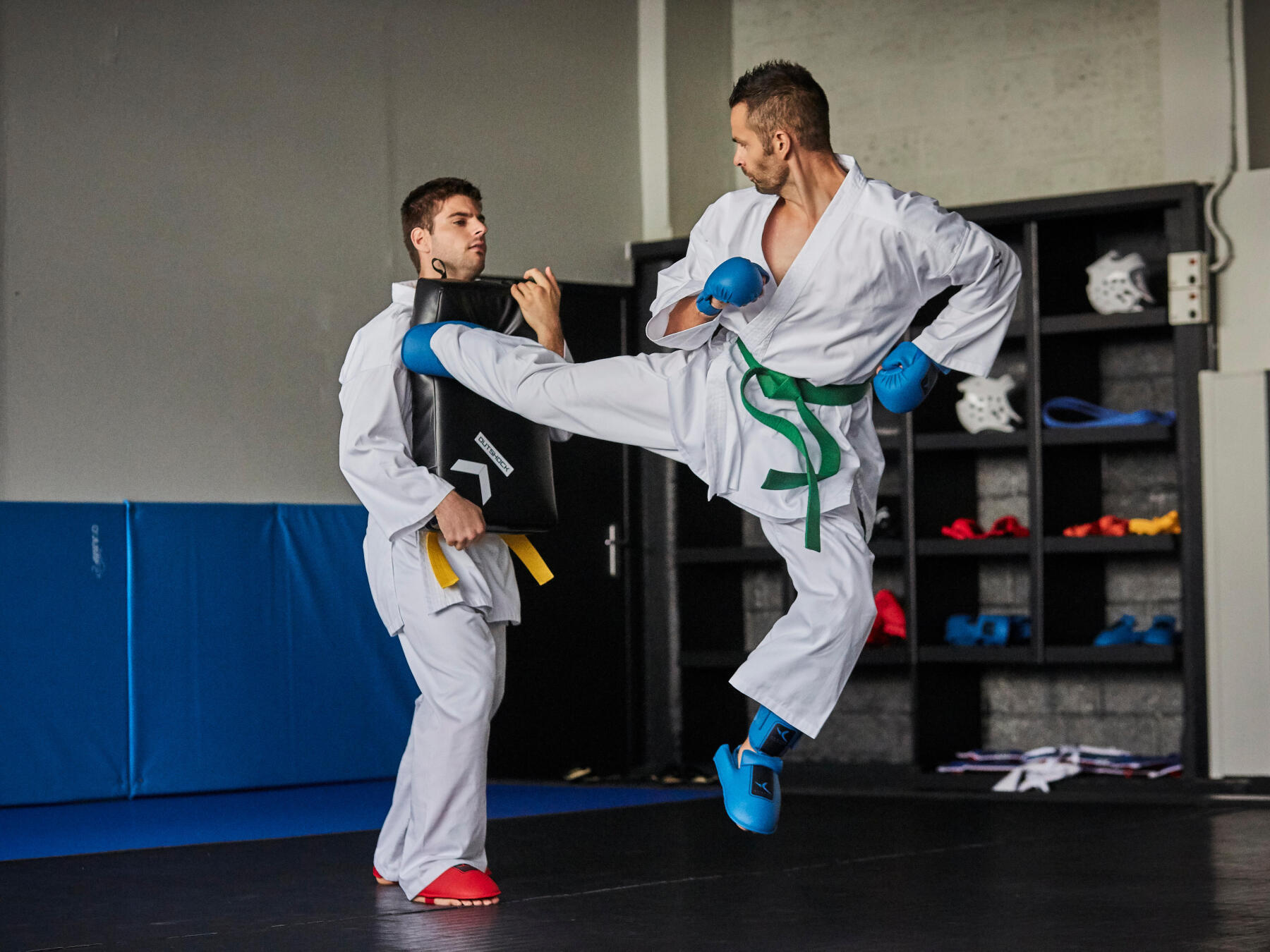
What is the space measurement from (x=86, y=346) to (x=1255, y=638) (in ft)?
14.1

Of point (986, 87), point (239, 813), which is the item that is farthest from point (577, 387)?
point (986, 87)

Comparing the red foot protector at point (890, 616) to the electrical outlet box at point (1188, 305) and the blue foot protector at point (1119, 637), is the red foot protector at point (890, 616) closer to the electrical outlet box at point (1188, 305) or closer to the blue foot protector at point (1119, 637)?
the blue foot protector at point (1119, 637)

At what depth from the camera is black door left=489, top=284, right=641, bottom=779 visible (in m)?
6.59

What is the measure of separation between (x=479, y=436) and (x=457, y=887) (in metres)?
1.02

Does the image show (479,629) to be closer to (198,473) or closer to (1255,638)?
(198,473)

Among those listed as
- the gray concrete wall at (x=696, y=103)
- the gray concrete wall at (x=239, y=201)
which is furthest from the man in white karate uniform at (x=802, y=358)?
the gray concrete wall at (x=696, y=103)

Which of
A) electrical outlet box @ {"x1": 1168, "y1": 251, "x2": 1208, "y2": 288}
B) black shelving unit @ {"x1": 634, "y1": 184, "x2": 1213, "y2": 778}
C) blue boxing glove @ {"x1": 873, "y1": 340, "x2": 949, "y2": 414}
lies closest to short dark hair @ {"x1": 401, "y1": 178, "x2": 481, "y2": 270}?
blue boxing glove @ {"x1": 873, "y1": 340, "x2": 949, "y2": 414}

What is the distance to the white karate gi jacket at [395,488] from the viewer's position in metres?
3.62

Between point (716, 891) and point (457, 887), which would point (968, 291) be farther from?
point (457, 887)

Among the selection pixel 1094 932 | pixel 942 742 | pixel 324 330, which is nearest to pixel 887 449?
pixel 942 742

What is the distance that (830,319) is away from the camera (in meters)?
3.05

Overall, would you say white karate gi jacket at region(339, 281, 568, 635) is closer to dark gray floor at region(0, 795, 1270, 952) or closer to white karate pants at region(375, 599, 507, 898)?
white karate pants at region(375, 599, 507, 898)

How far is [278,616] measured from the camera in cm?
601

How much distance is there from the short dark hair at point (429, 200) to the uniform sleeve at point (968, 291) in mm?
1248
